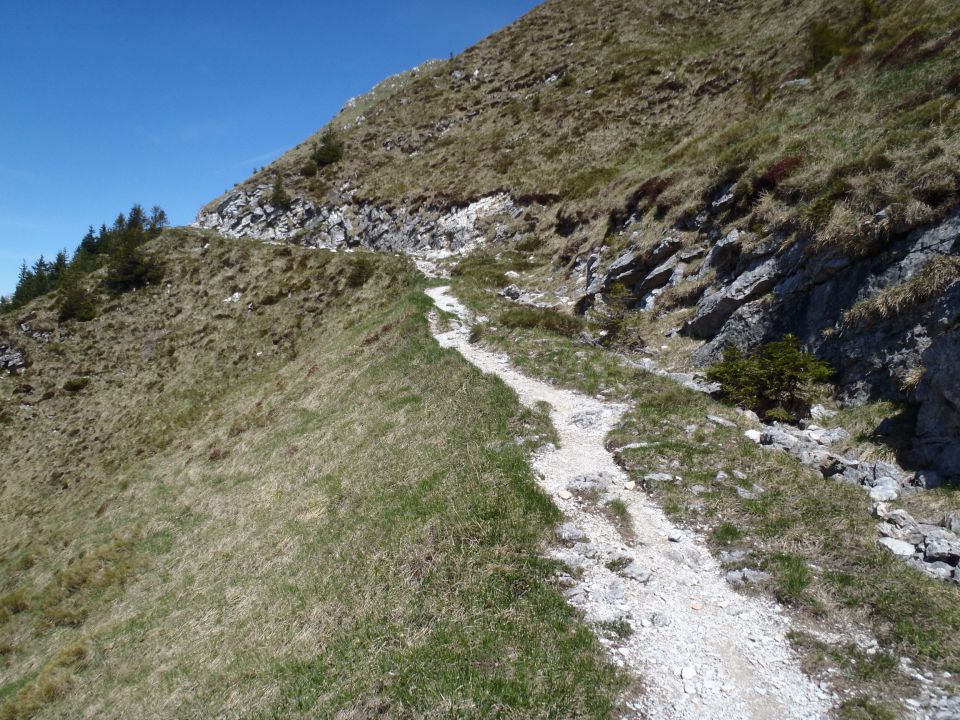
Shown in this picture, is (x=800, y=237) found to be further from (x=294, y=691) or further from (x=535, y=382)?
(x=294, y=691)

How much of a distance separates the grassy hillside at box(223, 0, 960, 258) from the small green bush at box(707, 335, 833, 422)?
3.86m

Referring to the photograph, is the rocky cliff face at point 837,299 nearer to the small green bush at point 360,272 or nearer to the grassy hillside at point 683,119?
the grassy hillside at point 683,119

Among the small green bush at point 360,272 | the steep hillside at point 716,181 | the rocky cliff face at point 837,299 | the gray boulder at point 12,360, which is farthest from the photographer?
the gray boulder at point 12,360

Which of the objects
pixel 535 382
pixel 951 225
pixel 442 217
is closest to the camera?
pixel 951 225

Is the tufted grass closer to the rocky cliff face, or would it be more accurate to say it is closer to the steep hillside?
the rocky cliff face

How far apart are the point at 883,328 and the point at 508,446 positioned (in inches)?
379

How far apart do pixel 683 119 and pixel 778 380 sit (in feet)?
118

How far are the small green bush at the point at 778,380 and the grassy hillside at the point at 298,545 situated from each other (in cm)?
642

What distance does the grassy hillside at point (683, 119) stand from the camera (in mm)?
15703

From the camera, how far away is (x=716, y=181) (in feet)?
72.4

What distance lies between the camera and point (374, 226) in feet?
183

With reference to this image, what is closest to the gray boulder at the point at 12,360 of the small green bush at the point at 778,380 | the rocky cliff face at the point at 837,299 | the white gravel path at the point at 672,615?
the rocky cliff face at the point at 837,299

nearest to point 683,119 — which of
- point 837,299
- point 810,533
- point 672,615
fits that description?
point 837,299

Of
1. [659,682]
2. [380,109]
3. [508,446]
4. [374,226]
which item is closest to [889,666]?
[659,682]
